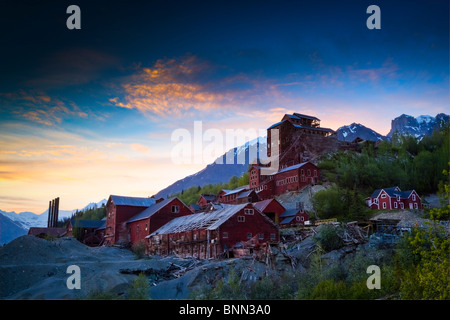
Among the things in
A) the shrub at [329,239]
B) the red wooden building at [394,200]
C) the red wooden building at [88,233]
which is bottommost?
the red wooden building at [88,233]

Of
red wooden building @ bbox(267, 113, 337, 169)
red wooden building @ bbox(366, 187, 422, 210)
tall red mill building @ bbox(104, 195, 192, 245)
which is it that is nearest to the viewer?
tall red mill building @ bbox(104, 195, 192, 245)

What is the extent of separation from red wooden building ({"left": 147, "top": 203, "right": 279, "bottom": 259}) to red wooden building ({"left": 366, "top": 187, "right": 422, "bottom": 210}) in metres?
26.5

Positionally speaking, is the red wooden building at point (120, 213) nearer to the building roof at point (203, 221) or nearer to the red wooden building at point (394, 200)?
the building roof at point (203, 221)

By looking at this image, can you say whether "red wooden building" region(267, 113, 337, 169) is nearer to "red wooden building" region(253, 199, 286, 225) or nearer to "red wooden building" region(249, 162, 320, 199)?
"red wooden building" region(249, 162, 320, 199)

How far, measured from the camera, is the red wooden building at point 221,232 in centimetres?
3809

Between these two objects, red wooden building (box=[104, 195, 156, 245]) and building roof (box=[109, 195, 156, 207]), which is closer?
red wooden building (box=[104, 195, 156, 245])

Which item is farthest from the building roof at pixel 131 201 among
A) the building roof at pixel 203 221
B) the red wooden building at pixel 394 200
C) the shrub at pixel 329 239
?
the shrub at pixel 329 239

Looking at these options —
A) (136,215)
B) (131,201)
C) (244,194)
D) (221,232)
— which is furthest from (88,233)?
(221,232)

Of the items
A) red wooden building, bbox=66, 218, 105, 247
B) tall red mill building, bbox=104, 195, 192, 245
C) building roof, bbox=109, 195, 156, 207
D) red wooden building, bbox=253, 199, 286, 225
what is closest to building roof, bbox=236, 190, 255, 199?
red wooden building, bbox=253, 199, 286, 225

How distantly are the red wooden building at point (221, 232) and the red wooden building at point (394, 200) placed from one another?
26534 mm

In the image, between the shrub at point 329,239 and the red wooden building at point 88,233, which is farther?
the red wooden building at point 88,233

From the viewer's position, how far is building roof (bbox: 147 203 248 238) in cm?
3977
